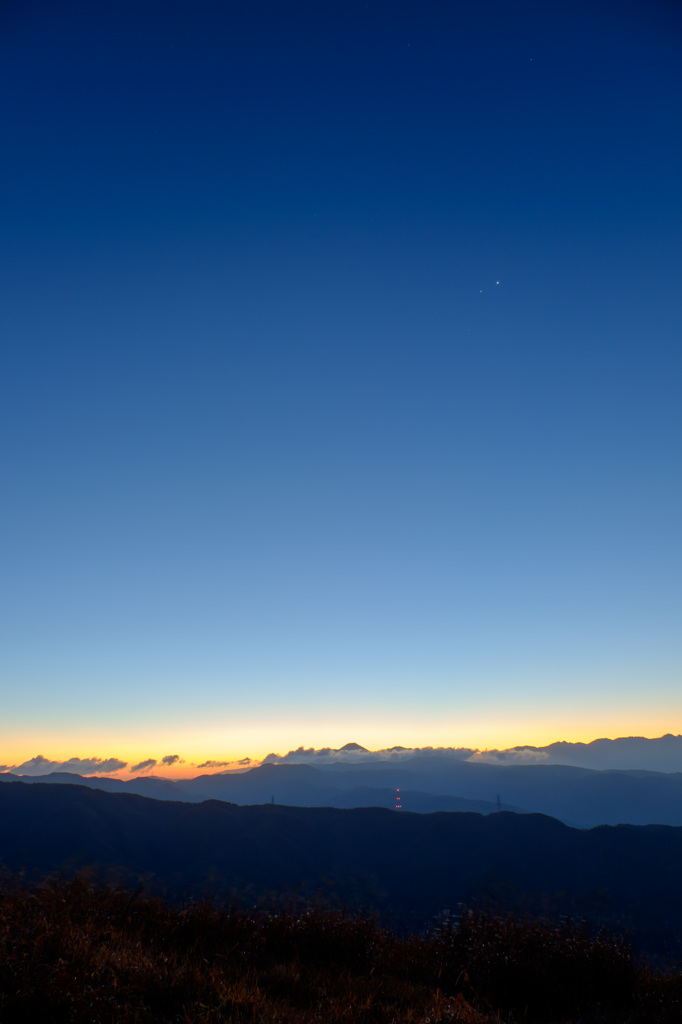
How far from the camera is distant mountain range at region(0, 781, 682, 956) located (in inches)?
4117

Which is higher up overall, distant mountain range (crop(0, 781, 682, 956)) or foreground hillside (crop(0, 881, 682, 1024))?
foreground hillside (crop(0, 881, 682, 1024))

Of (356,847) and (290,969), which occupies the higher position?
(290,969)

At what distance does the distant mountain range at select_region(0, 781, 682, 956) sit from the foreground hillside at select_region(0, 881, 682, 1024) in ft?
308

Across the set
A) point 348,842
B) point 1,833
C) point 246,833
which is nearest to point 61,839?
point 1,833

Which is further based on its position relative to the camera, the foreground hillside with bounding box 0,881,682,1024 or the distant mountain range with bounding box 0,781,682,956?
the distant mountain range with bounding box 0,781,682,956

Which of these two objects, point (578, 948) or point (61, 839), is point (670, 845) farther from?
point (578, 948)

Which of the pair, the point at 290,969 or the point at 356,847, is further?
the point at 356,847

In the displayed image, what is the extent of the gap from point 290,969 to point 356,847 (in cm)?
15448

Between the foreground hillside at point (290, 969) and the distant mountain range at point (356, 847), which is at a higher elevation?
the foreground hillside at point (290, 969)

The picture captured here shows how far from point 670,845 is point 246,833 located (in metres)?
103

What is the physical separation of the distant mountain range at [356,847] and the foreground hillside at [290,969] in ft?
308

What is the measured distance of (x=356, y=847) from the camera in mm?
137750

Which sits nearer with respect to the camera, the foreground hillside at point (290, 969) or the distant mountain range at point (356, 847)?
the foreground hillside at point (290, 969)

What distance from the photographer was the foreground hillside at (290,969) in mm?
5086
